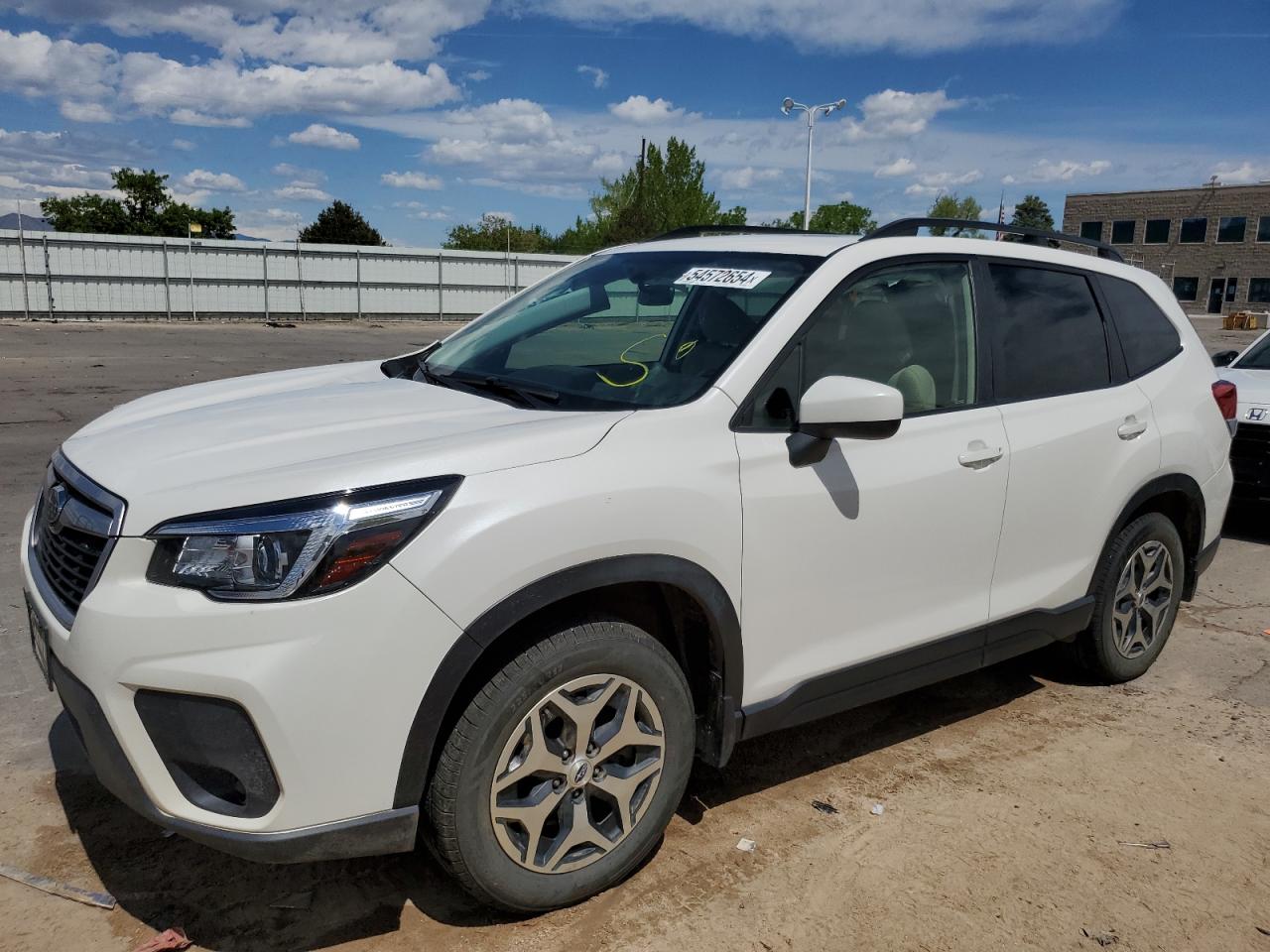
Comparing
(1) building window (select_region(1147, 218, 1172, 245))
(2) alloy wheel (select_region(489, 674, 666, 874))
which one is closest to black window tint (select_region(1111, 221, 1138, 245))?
(1) building window (select_region(1147, 218, 1172, 245))

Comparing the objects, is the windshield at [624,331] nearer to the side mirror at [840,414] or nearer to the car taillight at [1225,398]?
the side mirror at [840,414]

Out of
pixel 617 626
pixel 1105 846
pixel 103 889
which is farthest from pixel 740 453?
pixel 103 889

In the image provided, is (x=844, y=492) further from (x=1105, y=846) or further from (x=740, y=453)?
(x=1105, y=846)

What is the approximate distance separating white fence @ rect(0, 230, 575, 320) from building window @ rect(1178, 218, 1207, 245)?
53456 mm

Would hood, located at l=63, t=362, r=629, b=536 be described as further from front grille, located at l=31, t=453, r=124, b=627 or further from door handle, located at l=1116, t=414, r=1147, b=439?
door handle, located at l=1116, t=414, r=1147, b=439

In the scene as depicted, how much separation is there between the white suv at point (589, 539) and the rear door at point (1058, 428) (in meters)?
0.02

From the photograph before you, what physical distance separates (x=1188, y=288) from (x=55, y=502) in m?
80.8

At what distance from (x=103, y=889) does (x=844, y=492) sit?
7.73ft

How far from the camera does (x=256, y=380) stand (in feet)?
12.3

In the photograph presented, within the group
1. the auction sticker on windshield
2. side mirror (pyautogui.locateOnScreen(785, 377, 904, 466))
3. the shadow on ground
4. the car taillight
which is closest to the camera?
the shadow on ground

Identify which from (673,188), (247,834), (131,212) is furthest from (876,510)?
(131,212)

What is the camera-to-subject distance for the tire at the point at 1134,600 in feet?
13.4

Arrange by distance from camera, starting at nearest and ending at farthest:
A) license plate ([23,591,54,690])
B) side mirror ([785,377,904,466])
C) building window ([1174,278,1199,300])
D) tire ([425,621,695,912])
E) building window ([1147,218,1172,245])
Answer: tire ([425,621,695,912])
license plate ([23,591,54,690])
side mirror ([785,377,904,466])
building window ([1174,278,1199,300])
building window ([1147,218,1172,245])

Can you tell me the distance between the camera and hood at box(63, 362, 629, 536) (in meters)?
2.30
